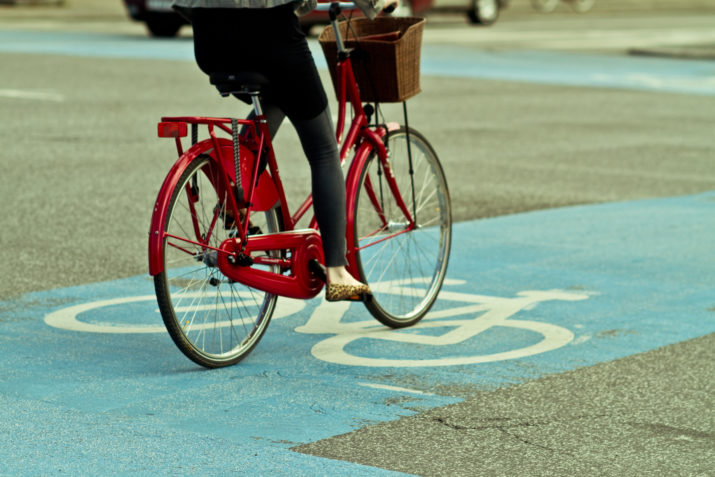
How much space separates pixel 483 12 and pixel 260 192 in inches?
1057

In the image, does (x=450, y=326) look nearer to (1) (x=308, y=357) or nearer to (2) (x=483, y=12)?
(1) (x=308, y=357)

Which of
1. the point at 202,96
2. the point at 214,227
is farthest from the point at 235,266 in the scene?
the point at 202,96

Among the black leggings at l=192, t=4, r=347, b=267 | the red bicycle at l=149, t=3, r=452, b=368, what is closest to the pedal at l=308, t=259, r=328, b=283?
the red bicycle at l=149, t=3, r=452, b=368

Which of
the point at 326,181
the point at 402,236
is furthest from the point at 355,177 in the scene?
the point at 402,236

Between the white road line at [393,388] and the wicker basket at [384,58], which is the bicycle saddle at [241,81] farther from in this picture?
the white road line at [393,388]

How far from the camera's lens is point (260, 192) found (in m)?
5.20

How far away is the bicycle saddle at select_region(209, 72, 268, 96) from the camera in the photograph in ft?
16.1

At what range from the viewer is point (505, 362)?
5199 millimetres

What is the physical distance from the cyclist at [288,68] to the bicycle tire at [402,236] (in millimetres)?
323

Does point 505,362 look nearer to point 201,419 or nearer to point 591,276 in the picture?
point 201,419

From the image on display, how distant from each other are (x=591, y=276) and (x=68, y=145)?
19.2 feet

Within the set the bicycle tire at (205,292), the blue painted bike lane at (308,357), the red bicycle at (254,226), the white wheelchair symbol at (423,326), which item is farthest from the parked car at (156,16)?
the bicycle tire at (205,292)

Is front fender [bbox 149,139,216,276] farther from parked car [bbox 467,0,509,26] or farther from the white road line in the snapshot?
parked car [bbox 467,0,509,26]

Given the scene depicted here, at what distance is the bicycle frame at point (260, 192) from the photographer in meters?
4.84
